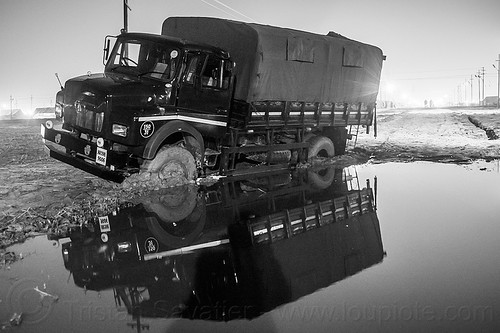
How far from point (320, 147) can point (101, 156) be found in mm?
7351

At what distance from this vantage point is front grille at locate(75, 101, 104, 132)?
8.21 m

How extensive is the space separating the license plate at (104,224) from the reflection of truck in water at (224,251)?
0.01m

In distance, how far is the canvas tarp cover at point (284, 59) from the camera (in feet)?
35.4

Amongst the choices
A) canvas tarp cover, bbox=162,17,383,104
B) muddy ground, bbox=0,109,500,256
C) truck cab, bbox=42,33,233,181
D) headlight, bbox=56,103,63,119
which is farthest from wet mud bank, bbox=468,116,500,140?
headlight, bbox=56,103,63,119

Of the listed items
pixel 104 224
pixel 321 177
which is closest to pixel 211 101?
pixel 321 177

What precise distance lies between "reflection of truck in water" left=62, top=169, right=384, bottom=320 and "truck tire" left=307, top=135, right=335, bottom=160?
5.04 metres

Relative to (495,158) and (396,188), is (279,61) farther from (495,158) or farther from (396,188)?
(495,158)

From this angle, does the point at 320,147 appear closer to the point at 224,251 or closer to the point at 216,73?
the point at 216,73

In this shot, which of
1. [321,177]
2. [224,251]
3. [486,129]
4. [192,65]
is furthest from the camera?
[486,129]

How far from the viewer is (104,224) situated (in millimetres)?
6199

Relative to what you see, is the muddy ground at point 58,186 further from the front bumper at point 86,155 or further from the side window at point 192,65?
the side window at point 192,65

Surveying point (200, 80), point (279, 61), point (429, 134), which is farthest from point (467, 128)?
point (200, 80)

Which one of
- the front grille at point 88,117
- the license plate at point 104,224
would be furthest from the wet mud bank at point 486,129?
the license plate at point 104,224

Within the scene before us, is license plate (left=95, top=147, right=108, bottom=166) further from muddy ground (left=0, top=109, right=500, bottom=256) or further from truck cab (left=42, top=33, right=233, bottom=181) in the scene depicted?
muddy ground (left=0, top=109, right=500, bottom=256)
